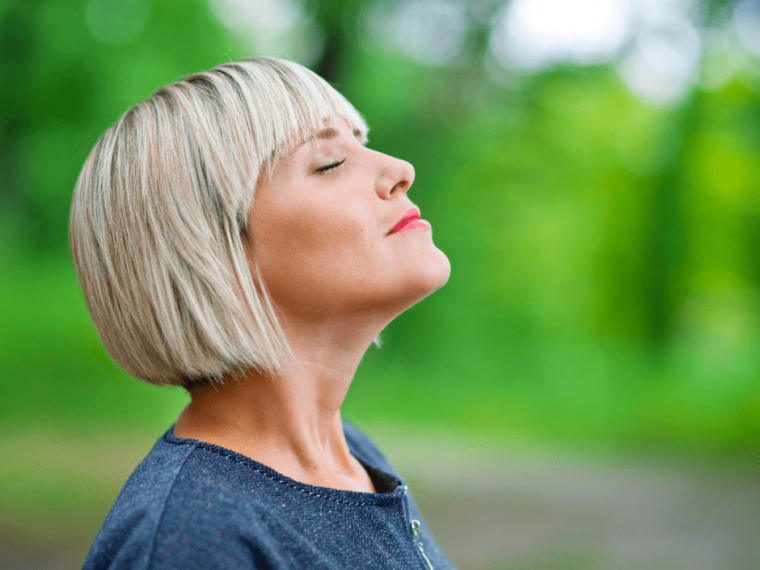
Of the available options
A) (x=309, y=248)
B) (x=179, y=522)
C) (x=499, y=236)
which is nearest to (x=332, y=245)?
(x=309, y=248)

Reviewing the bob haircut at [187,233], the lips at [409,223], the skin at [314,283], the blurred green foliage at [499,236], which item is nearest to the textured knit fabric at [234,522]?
the skin at [314,283]

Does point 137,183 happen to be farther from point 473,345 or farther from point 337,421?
point 473,345

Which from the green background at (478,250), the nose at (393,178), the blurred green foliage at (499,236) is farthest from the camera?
the blurred green foliage at (499,236)

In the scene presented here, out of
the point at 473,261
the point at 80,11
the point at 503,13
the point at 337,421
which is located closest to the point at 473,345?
the point at 473,261

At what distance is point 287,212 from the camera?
1380 millimetres

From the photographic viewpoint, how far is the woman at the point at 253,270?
1343 millimetres

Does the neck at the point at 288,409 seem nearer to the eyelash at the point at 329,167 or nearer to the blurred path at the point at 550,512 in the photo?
the eyelash at the point at 329,167

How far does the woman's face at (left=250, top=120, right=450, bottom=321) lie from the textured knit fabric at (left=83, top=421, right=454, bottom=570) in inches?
15.2

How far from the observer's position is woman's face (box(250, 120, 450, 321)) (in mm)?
1376

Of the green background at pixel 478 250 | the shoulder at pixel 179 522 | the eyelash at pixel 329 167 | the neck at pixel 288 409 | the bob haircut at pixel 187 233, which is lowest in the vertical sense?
the shoulder at pixel 179 522

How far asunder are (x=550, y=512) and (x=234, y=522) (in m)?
5.03

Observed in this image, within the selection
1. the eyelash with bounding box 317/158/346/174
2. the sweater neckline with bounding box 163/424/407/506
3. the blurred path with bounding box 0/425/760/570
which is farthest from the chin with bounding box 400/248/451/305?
the blurred path with bounding box 0/425/760/570

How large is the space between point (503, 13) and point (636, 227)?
6363 millimetres

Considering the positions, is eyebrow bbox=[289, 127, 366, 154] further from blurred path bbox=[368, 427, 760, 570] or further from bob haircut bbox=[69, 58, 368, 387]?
blurred path bbox=[368, 427, 760, 570]
